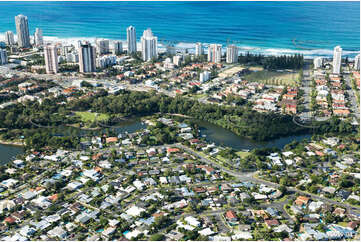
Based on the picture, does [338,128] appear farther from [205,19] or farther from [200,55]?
[205,19]

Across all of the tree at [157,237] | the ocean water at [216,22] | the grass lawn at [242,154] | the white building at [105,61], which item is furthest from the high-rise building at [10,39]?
the tree at [157,237]

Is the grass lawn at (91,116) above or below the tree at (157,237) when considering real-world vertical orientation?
above

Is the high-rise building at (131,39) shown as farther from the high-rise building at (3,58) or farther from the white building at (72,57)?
the high-rise building at (3,58)

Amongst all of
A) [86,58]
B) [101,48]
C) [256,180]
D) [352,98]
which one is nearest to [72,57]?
[101,48]

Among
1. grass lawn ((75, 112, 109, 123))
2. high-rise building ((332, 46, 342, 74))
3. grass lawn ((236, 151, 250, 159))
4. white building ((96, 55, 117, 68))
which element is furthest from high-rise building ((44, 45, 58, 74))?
high-rise building ((332, 46, 342, 74))

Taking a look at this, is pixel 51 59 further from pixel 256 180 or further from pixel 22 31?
pixel 256 180

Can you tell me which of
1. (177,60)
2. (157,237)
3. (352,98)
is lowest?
(157,237)
